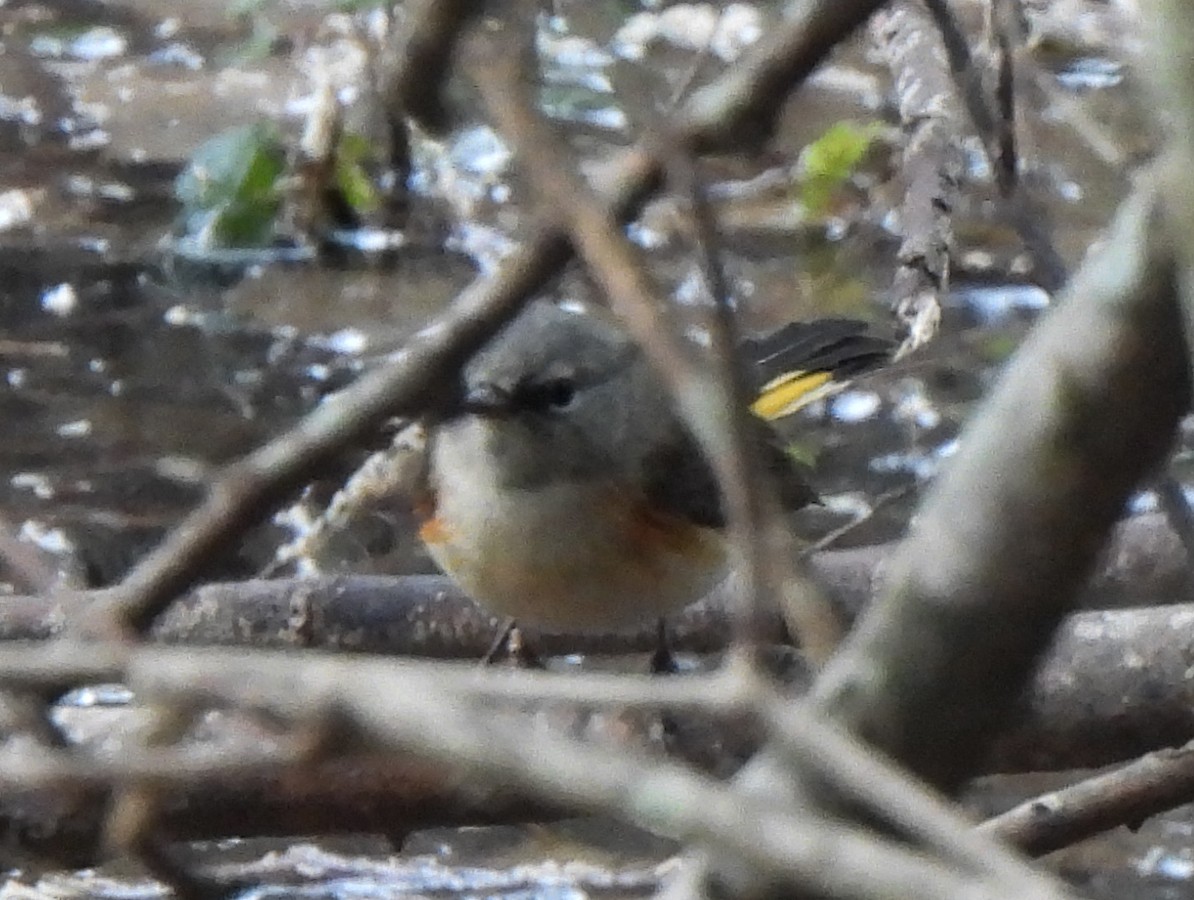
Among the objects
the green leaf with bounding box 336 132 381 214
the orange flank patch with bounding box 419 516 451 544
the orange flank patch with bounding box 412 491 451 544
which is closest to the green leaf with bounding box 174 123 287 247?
the green leaf with bounding box 336 132 381 214

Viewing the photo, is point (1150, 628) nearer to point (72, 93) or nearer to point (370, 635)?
point (370, 635)

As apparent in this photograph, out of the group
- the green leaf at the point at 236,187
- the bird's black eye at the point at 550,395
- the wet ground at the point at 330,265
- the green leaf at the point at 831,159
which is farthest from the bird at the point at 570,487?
the green leaf at the point at 236,187

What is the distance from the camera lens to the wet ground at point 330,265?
439cm

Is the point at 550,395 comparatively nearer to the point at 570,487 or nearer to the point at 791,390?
the point at 570,487

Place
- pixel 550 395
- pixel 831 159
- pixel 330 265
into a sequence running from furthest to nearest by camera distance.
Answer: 1. pixel 330 265
2. pixel 831 159
3. pixel 550 395

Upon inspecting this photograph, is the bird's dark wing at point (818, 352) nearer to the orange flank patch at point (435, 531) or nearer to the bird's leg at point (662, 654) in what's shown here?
the bird's leg at point (662, 654)

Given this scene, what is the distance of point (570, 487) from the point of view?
9.80 ft

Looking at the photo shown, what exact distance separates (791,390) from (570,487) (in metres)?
0.68

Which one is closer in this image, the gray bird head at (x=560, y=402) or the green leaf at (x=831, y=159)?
the gray bird head at (x=560, y=402)

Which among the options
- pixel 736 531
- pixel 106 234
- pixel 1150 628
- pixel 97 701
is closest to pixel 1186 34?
pixel 736 531

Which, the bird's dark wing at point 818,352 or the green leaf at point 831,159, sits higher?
the green leaf at point 831,159

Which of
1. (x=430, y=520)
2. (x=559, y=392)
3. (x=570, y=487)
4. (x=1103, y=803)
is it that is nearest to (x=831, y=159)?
(x=559, y=392)

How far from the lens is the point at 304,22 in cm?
696

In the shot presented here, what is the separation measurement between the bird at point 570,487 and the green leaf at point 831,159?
229 centimetres
